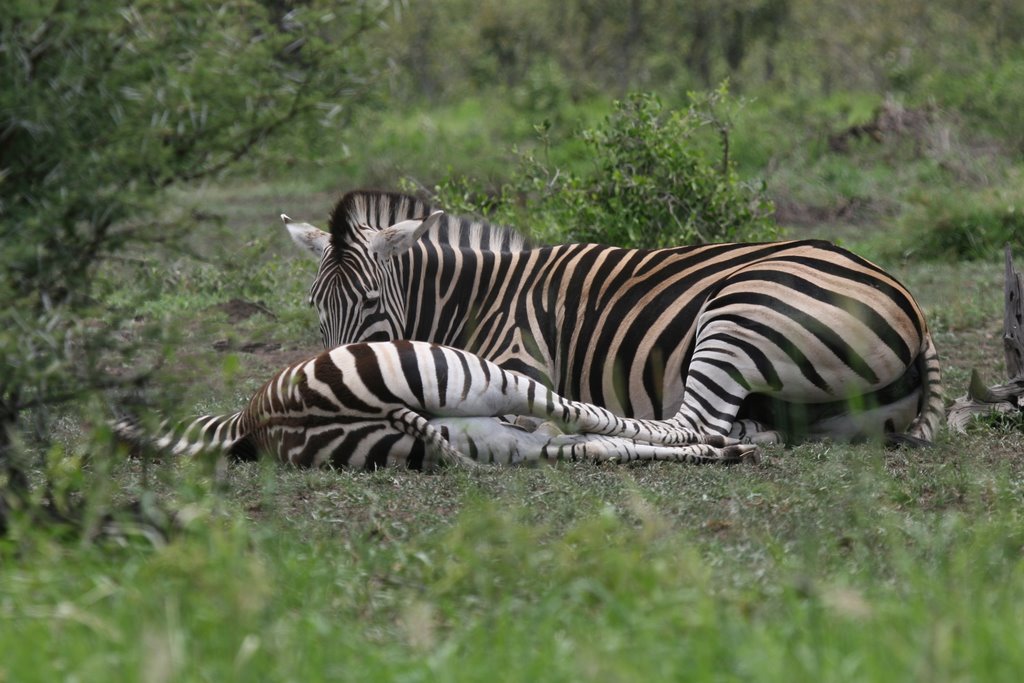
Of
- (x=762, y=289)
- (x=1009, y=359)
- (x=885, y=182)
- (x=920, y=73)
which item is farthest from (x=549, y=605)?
(x=920, y=73)

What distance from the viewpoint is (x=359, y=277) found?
664cm

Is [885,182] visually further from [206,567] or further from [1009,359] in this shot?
[206,567]

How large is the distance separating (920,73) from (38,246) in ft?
69.6

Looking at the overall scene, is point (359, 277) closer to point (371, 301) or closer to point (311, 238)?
point (371, 301)

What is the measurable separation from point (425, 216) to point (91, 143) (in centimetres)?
293

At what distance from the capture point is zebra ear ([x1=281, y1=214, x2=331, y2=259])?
22.6ft

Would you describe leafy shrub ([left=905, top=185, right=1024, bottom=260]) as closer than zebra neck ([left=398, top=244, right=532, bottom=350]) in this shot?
No

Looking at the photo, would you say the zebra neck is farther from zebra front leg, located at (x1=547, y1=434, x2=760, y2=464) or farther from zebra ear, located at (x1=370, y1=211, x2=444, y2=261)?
zebra front leg, located at (x1=547, y1=434, x2=760, y2=464)

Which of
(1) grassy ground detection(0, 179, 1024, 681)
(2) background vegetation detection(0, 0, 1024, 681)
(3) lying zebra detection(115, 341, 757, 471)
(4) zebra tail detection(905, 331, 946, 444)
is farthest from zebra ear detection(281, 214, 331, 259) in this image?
(4) zebra tail detection(905, 331, 946, 444)

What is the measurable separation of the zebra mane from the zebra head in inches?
4.1

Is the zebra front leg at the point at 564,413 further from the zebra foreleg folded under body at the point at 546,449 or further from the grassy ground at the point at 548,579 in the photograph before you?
the grassy ground at the point at 548,579

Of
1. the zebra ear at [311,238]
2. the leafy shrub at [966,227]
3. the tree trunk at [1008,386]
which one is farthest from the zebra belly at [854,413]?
the leafy shrub at [966,227]

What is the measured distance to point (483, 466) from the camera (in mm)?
5680

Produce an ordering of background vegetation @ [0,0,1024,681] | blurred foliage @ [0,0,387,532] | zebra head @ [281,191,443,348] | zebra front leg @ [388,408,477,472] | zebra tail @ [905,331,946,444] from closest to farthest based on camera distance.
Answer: background vegetation @ [0,0,1024,681]
blurred foliage @ [0,0,387,532]
zebra front leg @ [388,408,477,472]
zebra tail @ [905,331,946,444]
zebra head @ [281,191,443,348]
